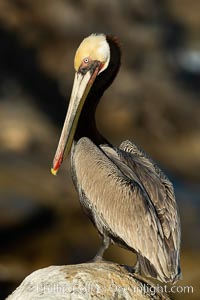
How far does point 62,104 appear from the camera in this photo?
20.0 m

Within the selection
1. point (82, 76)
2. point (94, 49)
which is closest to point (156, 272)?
point (82, 76)

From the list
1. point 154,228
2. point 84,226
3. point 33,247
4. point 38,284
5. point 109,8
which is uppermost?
point 109,8

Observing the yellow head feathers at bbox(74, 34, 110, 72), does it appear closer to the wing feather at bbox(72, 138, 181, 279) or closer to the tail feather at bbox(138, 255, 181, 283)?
the wing feather at bbox(72, 138, 181, 279)

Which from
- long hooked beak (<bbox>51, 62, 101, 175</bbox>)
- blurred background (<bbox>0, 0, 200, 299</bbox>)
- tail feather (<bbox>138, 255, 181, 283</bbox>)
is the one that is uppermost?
blurred background (<bbox>0, 0, 200, 299</bbox>)

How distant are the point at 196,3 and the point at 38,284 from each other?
2152cm

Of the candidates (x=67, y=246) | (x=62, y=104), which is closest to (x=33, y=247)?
(x=67, y=246)

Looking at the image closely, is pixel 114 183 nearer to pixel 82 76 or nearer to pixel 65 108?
pixel 82 76

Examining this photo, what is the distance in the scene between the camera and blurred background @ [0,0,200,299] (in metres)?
12.7

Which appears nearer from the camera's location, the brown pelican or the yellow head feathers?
the brown pelican

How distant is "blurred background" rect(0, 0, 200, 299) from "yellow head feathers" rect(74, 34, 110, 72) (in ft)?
16.8

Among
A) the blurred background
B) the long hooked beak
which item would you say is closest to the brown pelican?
the long hooked beak

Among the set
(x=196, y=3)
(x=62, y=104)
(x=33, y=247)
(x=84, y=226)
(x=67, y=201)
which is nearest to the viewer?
(x=33, y=247)

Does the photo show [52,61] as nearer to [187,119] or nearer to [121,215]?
[187,119]

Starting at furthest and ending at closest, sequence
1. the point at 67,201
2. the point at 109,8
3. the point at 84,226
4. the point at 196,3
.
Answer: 1. the point at 196,3
2. the point at 109,8
3. the point at 67,201
4. the point at 84,226
